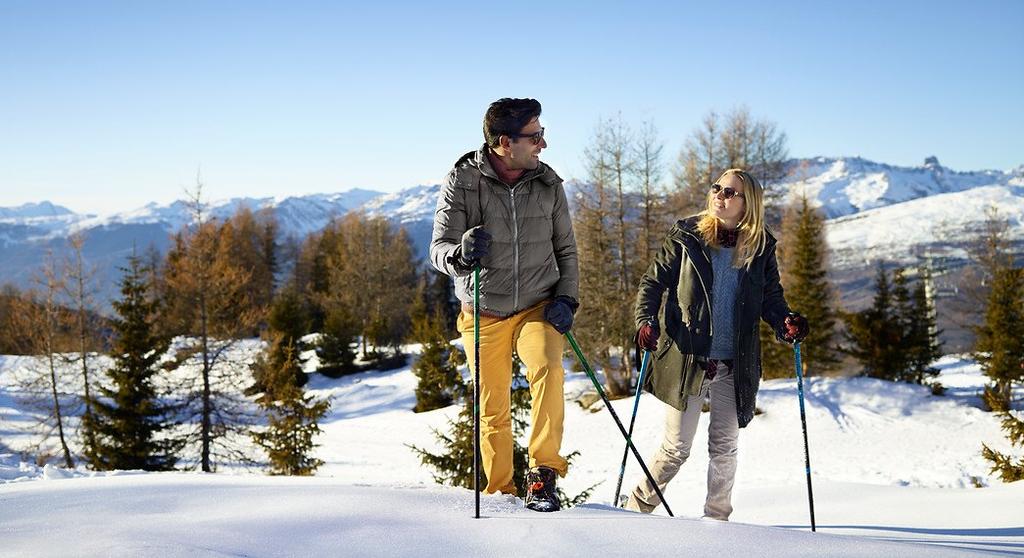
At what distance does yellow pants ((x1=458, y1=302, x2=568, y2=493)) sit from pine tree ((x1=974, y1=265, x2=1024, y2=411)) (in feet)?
72.3

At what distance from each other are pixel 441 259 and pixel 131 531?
1.79 m

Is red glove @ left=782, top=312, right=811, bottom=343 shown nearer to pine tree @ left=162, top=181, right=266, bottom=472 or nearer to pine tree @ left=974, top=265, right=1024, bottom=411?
pine tree @ left=162, top=181, right=266, bottom=472

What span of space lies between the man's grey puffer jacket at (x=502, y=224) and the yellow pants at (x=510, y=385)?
0.37 ft

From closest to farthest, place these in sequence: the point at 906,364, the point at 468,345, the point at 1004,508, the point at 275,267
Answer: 1. the point at 468,345
2. the point at 1004,508
3. the point at 906,364
4. the point at 275,267

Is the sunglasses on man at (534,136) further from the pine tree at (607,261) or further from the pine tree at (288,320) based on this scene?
the pine tree at (288,320)

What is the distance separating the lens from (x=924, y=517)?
15.2ft

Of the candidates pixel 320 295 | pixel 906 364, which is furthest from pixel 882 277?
pixel 320 295

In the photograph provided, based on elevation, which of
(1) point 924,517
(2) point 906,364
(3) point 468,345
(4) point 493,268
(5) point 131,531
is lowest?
(2) point 906,364

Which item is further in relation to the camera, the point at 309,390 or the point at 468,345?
the point at 309,390

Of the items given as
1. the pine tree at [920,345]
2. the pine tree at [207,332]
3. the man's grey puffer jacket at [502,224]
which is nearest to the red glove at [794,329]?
the man's grey puffer jacket at [502,224]

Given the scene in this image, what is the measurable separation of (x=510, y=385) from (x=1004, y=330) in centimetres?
2304

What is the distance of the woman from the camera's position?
3.86 meters

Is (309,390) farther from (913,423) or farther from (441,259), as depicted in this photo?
(441,259)

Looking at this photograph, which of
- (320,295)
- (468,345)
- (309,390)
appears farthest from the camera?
(320,295)
